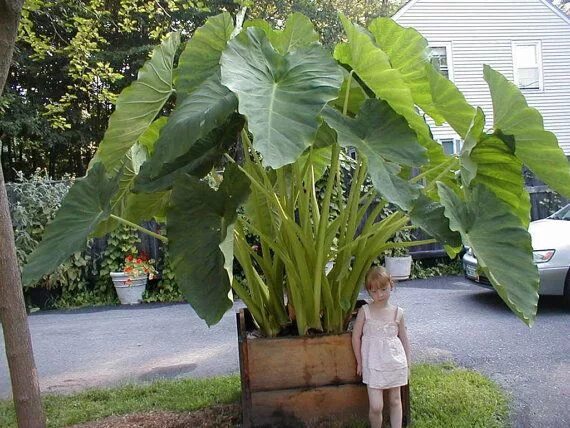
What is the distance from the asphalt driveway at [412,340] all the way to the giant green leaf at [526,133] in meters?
1.17

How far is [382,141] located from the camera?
1771mm

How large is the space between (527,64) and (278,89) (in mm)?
11654

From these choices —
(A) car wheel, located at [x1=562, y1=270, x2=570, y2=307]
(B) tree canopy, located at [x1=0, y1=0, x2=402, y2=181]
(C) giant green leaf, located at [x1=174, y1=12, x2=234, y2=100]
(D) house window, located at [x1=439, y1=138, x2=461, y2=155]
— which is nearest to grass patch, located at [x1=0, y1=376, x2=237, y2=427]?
(C) giant green leaf, located at [x1=174, y1=12, x2=234, y2=100]

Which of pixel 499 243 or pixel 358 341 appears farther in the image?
pixel 358 341

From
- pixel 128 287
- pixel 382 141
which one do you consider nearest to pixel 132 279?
pixel 128 287

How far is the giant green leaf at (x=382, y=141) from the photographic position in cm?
162

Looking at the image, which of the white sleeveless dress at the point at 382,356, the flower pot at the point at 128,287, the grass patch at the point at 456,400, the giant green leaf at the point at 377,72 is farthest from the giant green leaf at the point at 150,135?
the flower pot at the point at 128,287

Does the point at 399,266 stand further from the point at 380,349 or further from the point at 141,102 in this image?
the point at 141,102

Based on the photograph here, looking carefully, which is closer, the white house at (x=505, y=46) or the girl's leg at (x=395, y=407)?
the girl's leg at (x=395, y=407)

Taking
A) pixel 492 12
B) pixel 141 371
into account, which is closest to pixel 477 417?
pixel 141 371

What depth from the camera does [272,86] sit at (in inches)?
66.2

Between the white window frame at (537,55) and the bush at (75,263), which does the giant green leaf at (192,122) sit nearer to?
the bush at (75,263)

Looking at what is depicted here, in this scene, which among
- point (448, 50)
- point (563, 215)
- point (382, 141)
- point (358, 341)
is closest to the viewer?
point (382, 141)

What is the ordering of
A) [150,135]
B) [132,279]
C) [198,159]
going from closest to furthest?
[198,159]
[150,135]
[132,279]
